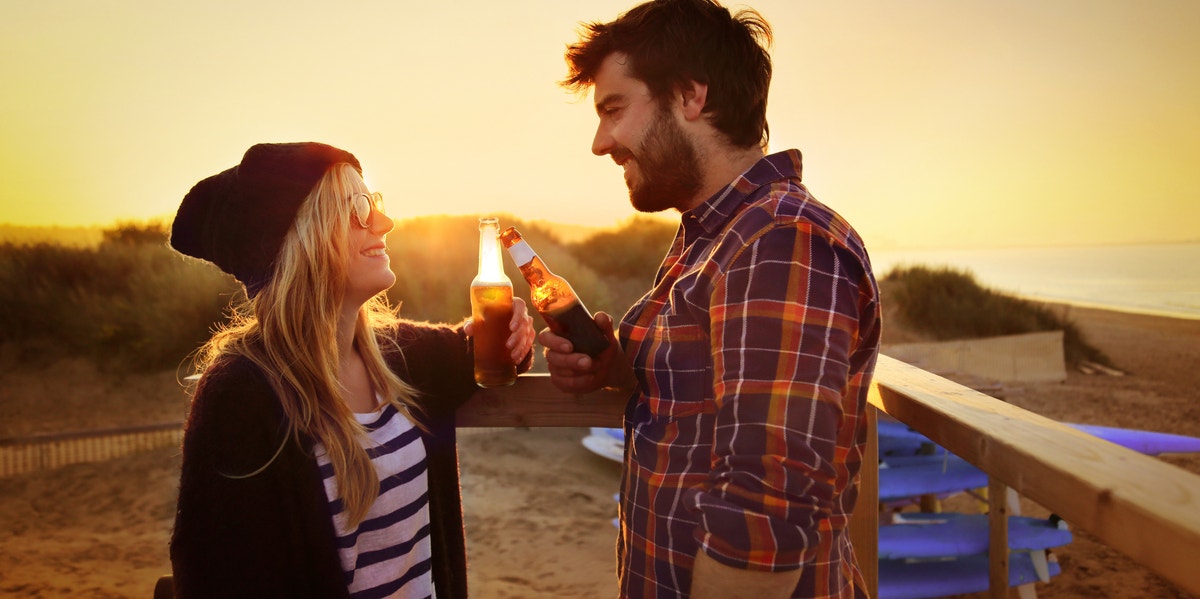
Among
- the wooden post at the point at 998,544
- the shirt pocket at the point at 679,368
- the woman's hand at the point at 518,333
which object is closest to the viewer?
the shirt pocket at the point at 679,368

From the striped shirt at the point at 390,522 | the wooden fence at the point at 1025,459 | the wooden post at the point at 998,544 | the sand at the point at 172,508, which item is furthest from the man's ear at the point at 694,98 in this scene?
the sand at the point at 172,508

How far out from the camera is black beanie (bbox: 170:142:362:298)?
160 cm

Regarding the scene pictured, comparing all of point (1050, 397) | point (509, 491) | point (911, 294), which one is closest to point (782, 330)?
point (509, 491)

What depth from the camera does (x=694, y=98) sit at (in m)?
1.57

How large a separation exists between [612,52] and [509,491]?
6.04 metres

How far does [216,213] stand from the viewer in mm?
1601

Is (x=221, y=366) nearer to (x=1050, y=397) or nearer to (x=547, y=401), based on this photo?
(x=547, y=401)

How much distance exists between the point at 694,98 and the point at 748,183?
0.26 metres

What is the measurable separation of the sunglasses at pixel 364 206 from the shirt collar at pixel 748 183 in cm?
83

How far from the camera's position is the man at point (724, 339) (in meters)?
1.06

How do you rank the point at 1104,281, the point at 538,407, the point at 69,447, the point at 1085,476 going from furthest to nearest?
the point at 1104,281, the point at 69,447, the point at 538,407, the point at 1085,476

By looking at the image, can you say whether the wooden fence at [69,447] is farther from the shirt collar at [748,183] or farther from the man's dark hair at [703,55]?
the shirt collar at [748,183]

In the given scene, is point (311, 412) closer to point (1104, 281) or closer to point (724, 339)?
point (724, 339)

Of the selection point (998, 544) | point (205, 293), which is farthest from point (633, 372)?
point (205, 293)
